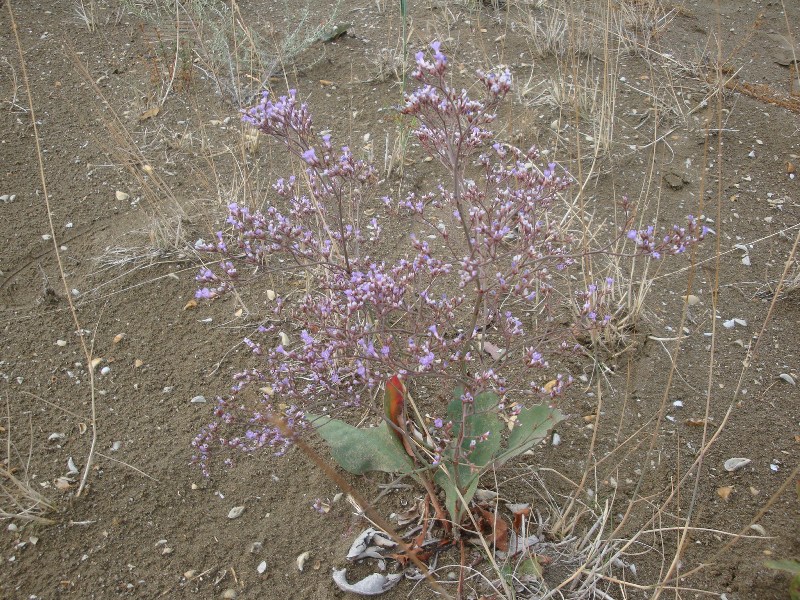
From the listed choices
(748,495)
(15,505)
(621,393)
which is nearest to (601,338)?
(621,393)

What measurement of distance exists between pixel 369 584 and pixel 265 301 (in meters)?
1.36

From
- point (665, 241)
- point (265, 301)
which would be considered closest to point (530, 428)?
point (665, 241)

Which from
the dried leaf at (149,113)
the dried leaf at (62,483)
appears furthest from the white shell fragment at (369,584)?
the dried leaf at (149,113)

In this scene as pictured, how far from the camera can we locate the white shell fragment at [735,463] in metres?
2.37

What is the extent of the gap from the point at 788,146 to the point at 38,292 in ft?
12.1

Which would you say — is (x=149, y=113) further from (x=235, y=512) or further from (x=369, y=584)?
(x=369, y=584)

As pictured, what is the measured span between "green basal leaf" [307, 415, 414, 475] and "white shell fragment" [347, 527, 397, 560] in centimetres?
19

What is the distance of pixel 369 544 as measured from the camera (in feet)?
7.17

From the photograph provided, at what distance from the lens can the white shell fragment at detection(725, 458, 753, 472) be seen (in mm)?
2373

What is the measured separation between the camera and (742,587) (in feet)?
6.77

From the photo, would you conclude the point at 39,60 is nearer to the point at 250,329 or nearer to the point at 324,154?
the point at 250,329

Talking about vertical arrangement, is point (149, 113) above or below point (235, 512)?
above

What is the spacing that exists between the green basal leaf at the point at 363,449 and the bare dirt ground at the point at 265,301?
24cm

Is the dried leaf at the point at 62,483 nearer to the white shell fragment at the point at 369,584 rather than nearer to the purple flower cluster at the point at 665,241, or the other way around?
the white shell fragment at the point at 369,584
